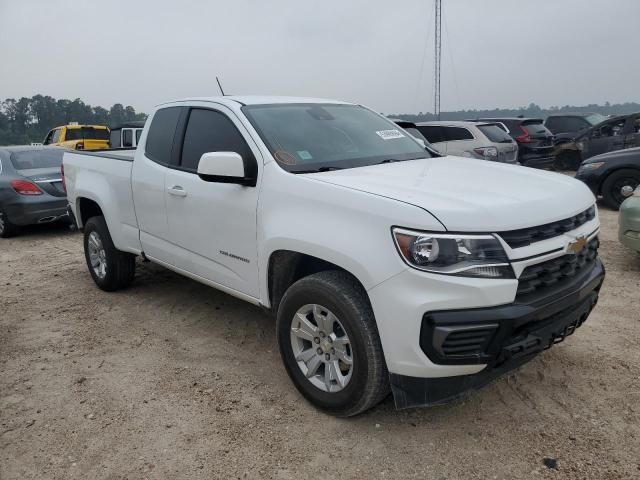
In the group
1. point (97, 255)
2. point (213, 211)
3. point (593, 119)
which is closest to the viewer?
point (213, 211)

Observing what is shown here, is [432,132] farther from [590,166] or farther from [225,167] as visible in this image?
[225,167]

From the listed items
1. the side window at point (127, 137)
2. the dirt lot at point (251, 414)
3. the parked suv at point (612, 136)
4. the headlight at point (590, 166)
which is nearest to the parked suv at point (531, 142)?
the parked suv at point (612, 136)

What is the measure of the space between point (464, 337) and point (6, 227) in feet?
27.1

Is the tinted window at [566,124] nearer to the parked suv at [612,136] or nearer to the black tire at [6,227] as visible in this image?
the parked suv at [612,136]

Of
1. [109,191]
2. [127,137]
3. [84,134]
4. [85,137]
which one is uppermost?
[84,134]

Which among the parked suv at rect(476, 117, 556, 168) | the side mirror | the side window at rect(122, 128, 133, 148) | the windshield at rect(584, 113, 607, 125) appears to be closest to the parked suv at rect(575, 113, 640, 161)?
the parked suv at rect(476, 117, 556, 168)

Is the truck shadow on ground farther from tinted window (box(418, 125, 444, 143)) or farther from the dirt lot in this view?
tinted window (box(418, 125, 444, 143))

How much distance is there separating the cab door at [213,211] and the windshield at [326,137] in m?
0.17

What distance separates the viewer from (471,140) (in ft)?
34.2

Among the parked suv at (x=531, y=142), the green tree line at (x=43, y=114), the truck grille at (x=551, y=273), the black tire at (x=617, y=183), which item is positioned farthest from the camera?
the green tree line at (x=43, y=114)

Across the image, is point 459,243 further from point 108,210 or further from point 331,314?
point 108,210

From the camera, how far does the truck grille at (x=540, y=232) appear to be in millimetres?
2463


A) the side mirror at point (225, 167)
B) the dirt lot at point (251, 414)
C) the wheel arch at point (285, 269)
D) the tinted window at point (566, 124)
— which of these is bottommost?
the dirt lot at point (251, 414)

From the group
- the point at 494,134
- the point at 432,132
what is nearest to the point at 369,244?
the point at 432,132
